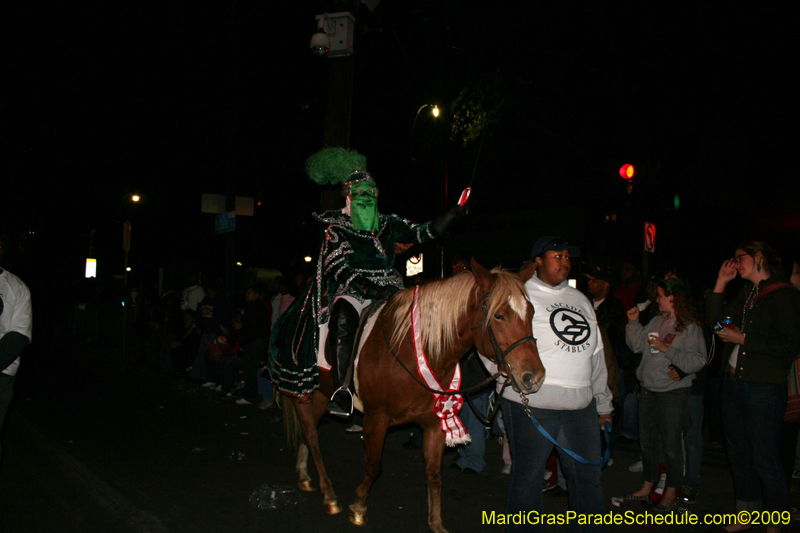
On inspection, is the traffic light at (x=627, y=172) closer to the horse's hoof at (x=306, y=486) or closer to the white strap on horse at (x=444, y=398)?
the white strap on horse at (x=444, y=398)

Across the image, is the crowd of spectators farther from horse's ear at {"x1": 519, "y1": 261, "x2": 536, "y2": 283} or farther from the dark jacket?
the dark jacket

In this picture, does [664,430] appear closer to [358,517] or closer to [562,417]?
[562,417]

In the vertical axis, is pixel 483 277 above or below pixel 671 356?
above

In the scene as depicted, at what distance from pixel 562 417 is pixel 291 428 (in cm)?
327

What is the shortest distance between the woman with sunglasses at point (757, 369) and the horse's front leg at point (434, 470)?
2227 mm

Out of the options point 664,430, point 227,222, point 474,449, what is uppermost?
point 227,222

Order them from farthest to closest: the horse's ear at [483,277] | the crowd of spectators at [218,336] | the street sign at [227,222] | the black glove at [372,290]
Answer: the street sign at [227,222], the crowd of spectators at [218,336], the black glove at [372,290], the horse's ear at [483,277]

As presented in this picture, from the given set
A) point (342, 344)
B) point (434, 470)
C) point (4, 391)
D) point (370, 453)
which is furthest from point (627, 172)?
point (4, 391)

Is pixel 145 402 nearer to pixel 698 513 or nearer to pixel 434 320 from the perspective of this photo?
pixel 434 320

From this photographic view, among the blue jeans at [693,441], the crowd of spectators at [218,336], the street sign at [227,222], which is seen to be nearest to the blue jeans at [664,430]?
the blue jeans at [693,441]

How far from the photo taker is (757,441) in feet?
13.4

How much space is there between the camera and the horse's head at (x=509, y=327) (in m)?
3.27

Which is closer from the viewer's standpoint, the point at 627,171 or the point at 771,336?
the point at 771,336

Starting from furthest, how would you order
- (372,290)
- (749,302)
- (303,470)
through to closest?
(303,470) < (372,290) < (749,302)
